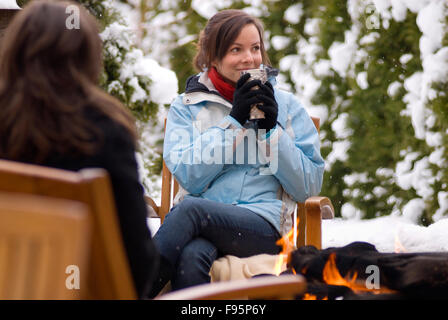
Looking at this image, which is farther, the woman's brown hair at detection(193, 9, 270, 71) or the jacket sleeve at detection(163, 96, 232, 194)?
the woman's brown hair at detection(193, 9, 270, 71)

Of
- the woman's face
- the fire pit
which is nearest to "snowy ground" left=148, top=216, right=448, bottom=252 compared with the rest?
the fire pit

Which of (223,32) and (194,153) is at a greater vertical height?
(223,32)

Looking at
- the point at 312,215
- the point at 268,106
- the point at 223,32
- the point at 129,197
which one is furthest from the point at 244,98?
the point at 129,197

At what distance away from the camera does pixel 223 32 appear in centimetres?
313

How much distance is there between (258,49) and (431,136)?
218cm

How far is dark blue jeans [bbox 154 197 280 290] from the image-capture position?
97.5 inches

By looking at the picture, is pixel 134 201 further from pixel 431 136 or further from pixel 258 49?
pixel 431 136

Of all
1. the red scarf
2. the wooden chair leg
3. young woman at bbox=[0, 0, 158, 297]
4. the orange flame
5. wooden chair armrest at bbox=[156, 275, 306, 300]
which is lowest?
the orange flame

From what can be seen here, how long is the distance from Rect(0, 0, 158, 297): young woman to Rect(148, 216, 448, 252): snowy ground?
678mm

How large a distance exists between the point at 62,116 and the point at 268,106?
1.53 meters

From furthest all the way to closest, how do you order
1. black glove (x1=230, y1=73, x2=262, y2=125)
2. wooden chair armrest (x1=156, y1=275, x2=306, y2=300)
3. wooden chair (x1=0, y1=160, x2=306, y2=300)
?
black glove (x1=230, y1=73, x2=262, y2=125) → wooden chair armrest (x1=156, y1=275, x2=306, y2=300) → wooden chair (x1=0, y1=160, x2=306, y2=300)

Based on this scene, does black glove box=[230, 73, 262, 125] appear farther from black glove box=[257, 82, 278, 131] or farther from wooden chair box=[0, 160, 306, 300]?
wooden chair box=[0, 160, 306, 300]

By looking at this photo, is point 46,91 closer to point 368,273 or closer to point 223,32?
point 368,273

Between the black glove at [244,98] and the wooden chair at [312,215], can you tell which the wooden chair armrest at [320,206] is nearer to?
the wooden chair at [312,215]
